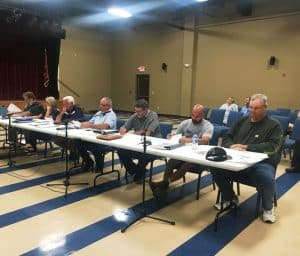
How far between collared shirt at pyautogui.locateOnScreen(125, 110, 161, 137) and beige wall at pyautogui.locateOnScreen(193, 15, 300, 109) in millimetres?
7543

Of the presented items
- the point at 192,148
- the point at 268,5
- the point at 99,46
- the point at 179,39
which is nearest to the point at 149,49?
the point at 179,39

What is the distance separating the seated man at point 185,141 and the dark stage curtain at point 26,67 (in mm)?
9280

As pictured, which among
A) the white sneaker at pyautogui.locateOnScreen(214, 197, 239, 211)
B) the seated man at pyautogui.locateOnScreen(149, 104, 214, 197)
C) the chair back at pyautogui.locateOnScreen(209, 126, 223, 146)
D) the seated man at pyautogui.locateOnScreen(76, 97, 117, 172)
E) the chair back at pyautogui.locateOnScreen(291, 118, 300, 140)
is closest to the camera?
the white sneaker at pyautogui.locateOnScreen(214, 197, 239, 211)

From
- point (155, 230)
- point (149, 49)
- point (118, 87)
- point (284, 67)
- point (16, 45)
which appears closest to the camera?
point (155, 230)

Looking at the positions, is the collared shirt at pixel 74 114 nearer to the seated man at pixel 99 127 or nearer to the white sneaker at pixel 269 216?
the seated man at pixel 99 127

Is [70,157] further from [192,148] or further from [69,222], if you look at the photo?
[192,148]

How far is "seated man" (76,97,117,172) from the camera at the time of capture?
4.34 m

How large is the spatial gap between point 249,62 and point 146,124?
7978mm

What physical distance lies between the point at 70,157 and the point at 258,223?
333 cm

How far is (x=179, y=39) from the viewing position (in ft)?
41.8

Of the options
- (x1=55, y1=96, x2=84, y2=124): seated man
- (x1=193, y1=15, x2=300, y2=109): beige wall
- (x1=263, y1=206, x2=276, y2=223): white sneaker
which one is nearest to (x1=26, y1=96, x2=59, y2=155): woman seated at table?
(x1=55, y1=96, x2=84, y2=124): seated man

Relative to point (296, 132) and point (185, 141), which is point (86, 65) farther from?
point (185, 141)

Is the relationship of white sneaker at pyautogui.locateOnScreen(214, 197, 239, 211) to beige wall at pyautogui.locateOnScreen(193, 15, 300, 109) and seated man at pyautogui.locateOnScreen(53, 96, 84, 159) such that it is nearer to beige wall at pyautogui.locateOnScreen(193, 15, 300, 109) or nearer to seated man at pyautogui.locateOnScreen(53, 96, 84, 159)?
seated man at pyautogui.locateOnScreen(53, 96, 84, 159)

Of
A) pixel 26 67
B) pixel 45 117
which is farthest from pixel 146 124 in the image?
pixel 26 67
